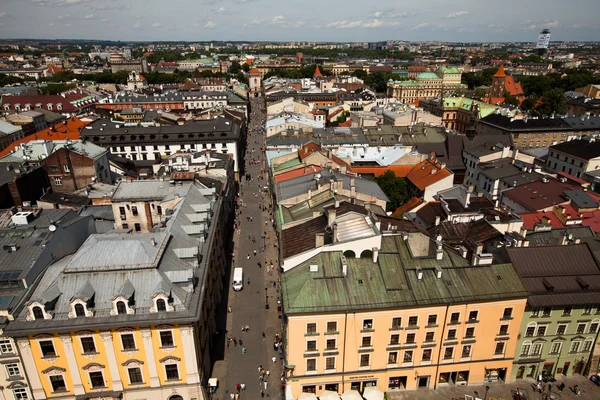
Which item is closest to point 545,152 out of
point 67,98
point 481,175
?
point 481,175

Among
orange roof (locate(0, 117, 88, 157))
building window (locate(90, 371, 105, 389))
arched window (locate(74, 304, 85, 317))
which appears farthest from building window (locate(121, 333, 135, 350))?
orange roof (locate(0, 117, 88, 157))

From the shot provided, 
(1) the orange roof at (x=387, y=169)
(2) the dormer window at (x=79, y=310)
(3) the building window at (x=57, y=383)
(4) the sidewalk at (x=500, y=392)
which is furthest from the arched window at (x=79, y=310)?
(1) the orange roof at (x=387, y=169)

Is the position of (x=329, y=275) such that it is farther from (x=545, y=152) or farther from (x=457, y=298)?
(x=545, y=152)

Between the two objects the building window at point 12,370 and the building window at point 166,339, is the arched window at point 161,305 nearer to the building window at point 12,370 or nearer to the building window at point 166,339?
the building window at point 166,339

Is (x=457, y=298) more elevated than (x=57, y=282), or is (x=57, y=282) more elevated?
(x=57, y=282)

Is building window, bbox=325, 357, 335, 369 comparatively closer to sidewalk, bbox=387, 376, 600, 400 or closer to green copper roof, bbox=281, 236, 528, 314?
green copper roof, bbox=281, 236, 528, 314

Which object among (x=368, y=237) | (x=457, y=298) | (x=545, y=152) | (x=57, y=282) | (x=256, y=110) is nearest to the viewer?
(x=57, y=282)
